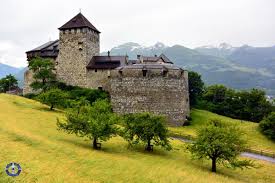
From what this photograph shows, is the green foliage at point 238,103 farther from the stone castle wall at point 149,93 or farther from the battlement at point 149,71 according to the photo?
the battlement at point 149,71

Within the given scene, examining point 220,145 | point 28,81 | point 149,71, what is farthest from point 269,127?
point 28,81

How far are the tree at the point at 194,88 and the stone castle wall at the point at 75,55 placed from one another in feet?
84.1

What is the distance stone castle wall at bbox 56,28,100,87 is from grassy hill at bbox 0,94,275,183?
27.2 metres

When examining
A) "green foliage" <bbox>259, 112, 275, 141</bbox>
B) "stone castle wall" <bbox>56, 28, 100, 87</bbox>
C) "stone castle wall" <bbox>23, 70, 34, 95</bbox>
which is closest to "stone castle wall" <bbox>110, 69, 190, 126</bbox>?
"stone castle wall" <bbox>56, 28, 100, 87</bbox>

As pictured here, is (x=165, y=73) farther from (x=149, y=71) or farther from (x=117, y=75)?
(x=117, y=75)

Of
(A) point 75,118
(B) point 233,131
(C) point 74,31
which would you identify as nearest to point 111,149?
(A) point 75,118

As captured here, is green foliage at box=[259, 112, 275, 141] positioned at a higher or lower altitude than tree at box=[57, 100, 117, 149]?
lower

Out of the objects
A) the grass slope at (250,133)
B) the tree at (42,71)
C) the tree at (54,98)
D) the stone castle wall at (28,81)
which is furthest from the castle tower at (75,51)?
the grass slope at (250,133)

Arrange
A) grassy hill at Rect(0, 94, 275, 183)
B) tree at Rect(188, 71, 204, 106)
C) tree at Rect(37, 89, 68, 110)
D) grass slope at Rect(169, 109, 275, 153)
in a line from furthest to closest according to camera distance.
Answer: tree at Rect(188, 71, 204, 106), grass slope at Rect(169, 109, 275, 153), tree at Rect(37, 89, 68, 110), grassy hill at Rect(0, 94, 275, 183)

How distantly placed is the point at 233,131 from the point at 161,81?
27.9 m

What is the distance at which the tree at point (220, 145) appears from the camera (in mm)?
29312

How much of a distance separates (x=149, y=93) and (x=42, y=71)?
2173 centimetres

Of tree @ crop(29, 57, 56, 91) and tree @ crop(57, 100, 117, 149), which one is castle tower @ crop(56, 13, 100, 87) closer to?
Answer: tree @ crop(29, 57, 56, 91)

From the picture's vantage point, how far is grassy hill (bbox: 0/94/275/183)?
20.9 metres
